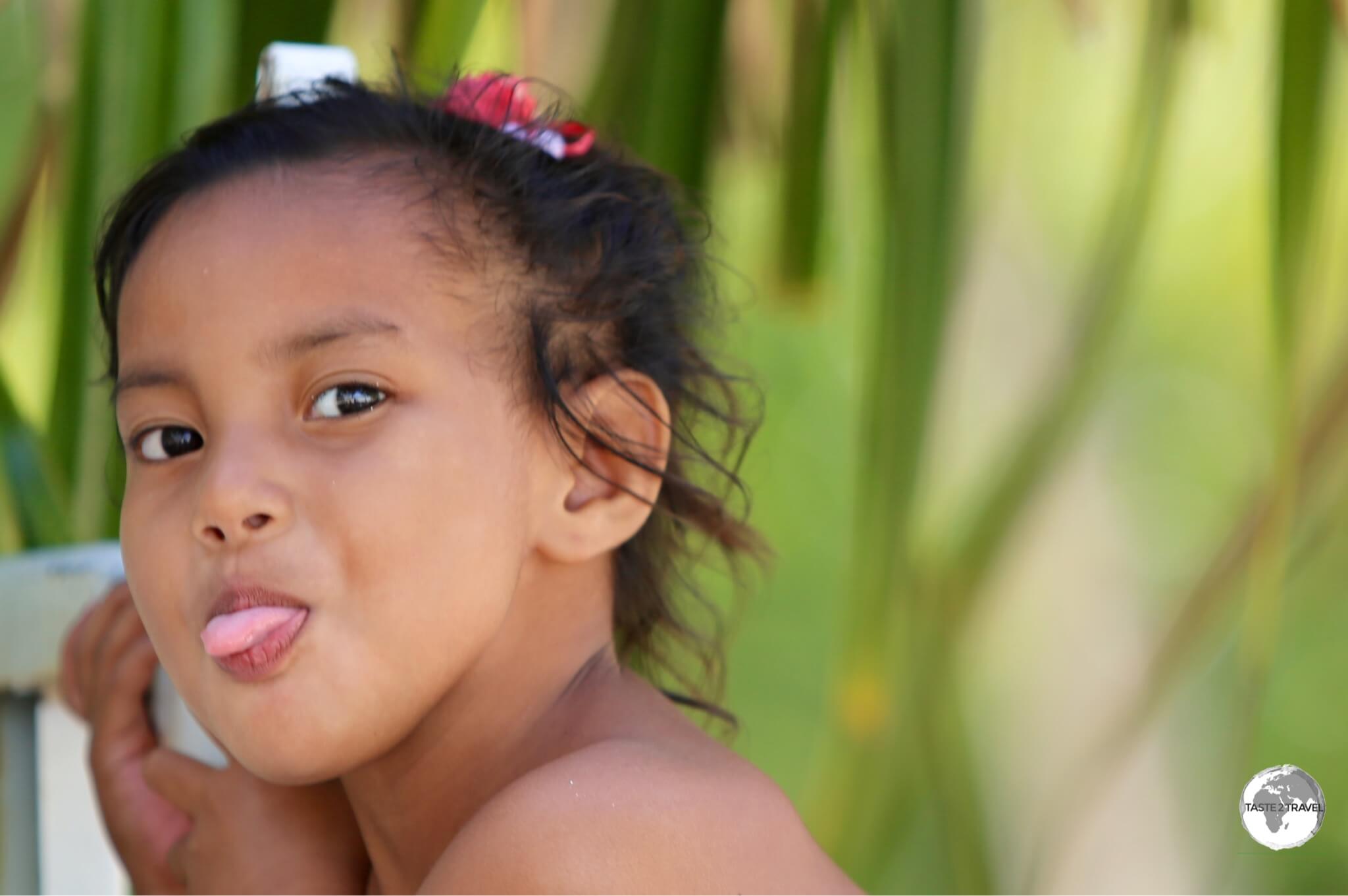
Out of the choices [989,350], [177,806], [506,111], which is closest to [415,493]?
[506,111]

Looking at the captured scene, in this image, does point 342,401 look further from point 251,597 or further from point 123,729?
point 123,729

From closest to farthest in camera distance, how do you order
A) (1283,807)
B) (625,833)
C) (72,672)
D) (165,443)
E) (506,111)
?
(625,833) → (165,443) → (506,111) → (72,672) → (1283,807)

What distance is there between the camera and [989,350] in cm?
163

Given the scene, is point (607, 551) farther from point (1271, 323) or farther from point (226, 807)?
point (1271, 323)

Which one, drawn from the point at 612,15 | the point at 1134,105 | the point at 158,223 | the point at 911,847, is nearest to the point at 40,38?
the point at 612,15

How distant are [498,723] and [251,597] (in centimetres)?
20

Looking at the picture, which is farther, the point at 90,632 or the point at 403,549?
the point at 90,632

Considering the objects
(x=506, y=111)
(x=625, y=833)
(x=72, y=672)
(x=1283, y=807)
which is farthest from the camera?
(x=1283, y=807)

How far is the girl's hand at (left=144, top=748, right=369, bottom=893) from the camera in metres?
1.15

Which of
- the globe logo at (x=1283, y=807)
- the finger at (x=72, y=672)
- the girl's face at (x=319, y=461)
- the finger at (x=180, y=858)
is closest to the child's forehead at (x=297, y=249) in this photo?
the girl's face at (x=319, y=461)

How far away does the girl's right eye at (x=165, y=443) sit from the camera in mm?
966

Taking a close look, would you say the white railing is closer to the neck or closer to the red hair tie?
the neck

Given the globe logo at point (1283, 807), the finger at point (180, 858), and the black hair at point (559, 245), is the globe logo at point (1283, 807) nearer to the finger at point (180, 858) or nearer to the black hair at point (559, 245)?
the black hair at point (559, 245)

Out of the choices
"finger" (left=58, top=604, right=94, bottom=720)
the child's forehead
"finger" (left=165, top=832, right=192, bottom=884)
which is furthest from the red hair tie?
"finger" (left=165, top=832, right=192, bottom=884)
